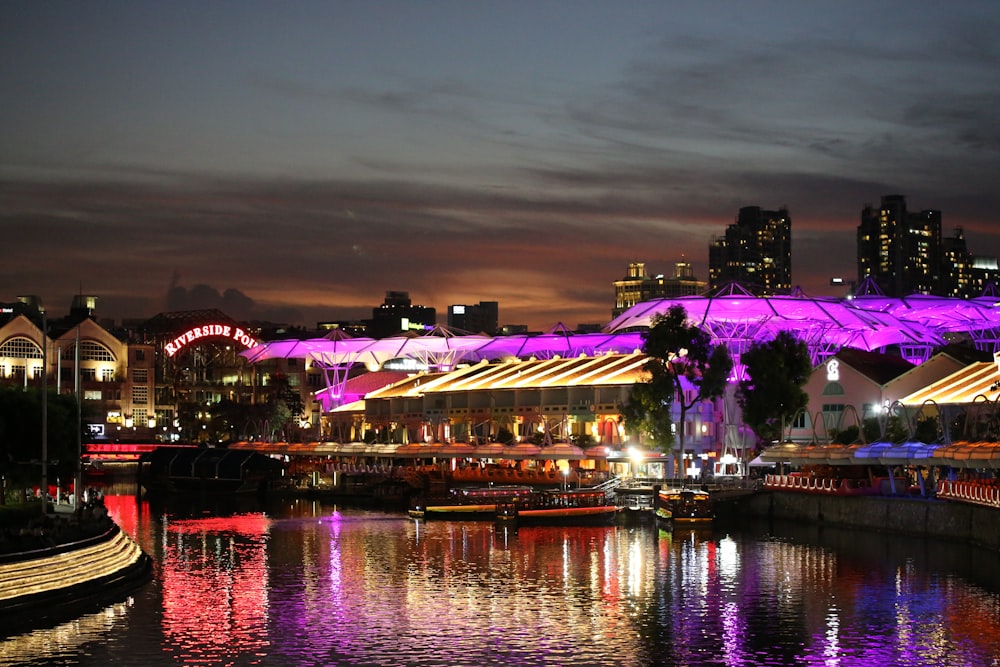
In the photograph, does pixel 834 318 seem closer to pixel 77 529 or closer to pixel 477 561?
pixel 477 561

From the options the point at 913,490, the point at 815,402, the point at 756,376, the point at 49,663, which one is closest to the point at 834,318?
the point at 815,402

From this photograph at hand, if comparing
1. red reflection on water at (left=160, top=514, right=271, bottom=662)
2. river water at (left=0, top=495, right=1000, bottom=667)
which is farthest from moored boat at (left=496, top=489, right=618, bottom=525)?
red reflection on water at (left=160, top=514, right=271, bottom=662)

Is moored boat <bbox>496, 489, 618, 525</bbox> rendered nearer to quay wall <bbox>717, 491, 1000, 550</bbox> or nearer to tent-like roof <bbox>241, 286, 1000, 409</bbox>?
quay wall <bbox>717, 491, 1000, 550</bbox>

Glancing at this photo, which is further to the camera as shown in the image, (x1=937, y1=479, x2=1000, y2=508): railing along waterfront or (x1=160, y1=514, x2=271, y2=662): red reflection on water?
(x1=937, y1=479, x2=1000, y2=508): railing along waterfront

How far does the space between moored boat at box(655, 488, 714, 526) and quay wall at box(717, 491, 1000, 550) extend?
16.8ft

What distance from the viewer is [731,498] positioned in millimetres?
99500

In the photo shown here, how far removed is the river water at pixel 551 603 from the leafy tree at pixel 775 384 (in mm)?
23130

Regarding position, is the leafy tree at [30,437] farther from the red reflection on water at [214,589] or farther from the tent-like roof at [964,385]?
the tent-like roof at [964,385]

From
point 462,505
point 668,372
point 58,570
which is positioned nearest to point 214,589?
point 58,570

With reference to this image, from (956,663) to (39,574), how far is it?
104 ft

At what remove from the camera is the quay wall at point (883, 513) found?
7488 centimetres

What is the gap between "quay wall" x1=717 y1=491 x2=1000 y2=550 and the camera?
7488 centimetres

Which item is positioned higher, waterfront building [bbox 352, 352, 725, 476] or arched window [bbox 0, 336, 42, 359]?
arched window [bbox 0, 336, 42, 359]

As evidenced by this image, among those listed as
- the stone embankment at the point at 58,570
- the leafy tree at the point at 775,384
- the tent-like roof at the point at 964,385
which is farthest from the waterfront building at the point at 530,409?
the stone embankment at the point at 58,570
